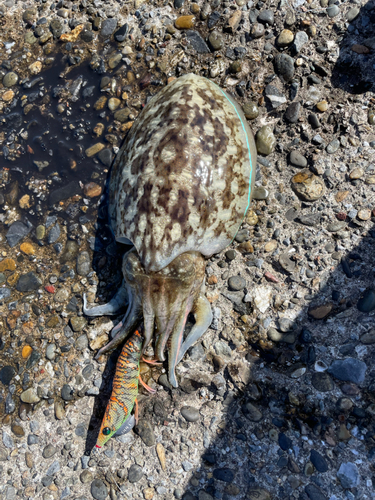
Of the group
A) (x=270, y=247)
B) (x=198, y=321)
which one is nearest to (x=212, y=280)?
(x=198, y=321)

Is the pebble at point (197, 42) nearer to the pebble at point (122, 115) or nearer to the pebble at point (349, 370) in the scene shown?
the pebble at point (122, 115)

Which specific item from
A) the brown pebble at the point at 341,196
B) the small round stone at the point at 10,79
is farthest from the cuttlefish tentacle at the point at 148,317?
the small round stone at the point at 10,79

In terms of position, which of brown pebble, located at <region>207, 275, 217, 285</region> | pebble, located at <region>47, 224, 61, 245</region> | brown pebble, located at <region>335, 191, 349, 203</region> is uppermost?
brown pebble, located at <region>335, 191, 349, 203</region>

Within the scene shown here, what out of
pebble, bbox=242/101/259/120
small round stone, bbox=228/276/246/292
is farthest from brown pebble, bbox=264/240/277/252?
pebble, bbox=242/101/259/120

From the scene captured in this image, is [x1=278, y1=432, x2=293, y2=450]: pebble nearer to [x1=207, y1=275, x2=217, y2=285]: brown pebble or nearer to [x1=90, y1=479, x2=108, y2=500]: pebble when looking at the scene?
[x1=207, y1=275, x2=217, y2=285]: brown pebble

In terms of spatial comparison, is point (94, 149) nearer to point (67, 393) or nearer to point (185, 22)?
point (185, 22)
